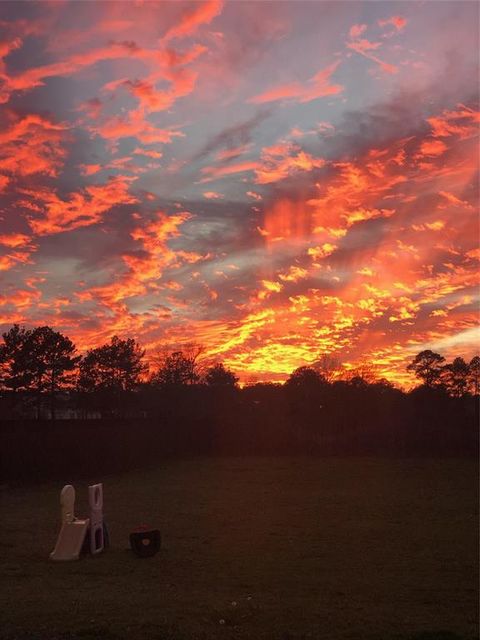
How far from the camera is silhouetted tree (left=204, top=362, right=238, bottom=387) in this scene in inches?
2803

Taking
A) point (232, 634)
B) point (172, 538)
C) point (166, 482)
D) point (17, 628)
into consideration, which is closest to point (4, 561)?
point (172, 538)

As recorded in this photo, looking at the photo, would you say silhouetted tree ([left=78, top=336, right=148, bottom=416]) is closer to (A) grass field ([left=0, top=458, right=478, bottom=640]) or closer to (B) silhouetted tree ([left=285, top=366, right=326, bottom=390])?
(B) silhouetted tree ([left=285, top=366, right=326, bottom=390])

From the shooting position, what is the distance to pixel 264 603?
25.9 ft

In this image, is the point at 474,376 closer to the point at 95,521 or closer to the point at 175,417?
the point at 175,417

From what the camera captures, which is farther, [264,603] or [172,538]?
[172,538]

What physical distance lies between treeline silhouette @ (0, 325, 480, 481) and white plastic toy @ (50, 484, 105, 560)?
1965 centimetres

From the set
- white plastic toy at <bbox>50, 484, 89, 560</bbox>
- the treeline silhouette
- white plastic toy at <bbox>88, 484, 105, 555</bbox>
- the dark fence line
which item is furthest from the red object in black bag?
the dark fence line

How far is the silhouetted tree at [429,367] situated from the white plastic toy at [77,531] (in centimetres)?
6280

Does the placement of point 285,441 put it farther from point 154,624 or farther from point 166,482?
point 154,624

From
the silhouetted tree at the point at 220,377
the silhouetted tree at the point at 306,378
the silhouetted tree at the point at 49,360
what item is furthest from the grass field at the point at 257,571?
the silhouetted tree at the point at 220,377

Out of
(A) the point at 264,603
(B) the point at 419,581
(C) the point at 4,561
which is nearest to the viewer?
(A) the point at 264,603

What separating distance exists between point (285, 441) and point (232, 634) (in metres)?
40.6

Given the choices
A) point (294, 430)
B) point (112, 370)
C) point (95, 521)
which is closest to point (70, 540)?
point (95, 521)

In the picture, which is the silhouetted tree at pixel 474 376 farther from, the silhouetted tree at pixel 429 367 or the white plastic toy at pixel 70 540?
the white plastic toy at pixel 70 540
